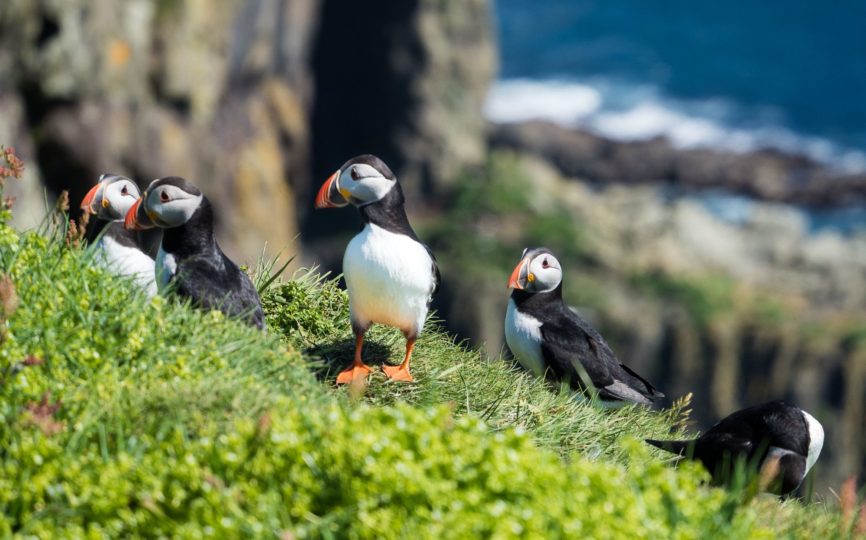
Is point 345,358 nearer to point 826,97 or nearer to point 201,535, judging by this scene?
point 201,535

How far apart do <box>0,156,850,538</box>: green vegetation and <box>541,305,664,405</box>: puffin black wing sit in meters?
1.17

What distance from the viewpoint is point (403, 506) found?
13.0ft

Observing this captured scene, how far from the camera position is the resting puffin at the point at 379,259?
582 cm

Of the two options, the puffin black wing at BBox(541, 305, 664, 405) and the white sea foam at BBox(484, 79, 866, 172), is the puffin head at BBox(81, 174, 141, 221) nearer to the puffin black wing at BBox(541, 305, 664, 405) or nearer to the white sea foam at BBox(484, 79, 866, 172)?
the puffin black wing at BBox(541, 305, 664, 405)

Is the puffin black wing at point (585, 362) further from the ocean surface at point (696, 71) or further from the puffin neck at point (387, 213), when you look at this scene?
the ocean surface at point (696, 71)

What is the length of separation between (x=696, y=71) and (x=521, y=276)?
35.2 meters

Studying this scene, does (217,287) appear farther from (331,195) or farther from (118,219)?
(118,219)

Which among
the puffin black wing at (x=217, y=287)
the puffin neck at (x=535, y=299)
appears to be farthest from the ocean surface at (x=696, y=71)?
the puffin black wing at (x=217, y=287)

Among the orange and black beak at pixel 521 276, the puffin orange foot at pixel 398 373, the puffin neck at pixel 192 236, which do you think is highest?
the puffin neck at pixel 192 236

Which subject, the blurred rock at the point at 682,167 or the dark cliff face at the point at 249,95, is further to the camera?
the blurred rock at the point at 682,167

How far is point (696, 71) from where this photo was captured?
4066 centimetres

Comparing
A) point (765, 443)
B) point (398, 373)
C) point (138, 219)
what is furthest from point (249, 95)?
point (765, 443)

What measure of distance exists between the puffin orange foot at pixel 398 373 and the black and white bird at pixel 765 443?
118cm

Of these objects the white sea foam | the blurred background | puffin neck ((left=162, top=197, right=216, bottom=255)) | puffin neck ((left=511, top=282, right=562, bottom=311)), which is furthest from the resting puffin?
the white sea foam
